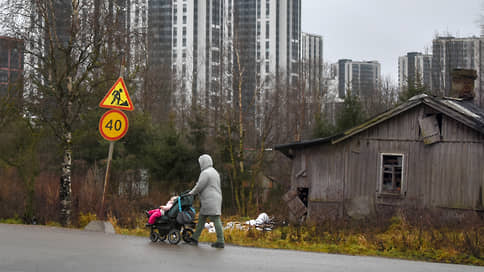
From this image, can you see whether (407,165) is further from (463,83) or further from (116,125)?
(116,125)

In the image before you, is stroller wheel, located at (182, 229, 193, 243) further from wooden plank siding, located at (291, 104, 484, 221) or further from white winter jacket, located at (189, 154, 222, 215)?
wooden plank siding, located at (291, 104, 484, 221)

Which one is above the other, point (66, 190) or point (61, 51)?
point (61, 51)

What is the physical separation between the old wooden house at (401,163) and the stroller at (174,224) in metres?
11.0

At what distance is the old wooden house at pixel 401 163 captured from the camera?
77.2ft

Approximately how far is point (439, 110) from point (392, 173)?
3503mm

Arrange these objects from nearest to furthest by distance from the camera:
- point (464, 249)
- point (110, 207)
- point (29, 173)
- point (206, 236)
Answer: point (464, 249) < point (206, 236) < point (110, 207) < point (29, 173)

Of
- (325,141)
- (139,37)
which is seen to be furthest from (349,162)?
(139,37)

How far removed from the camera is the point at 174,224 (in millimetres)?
12281

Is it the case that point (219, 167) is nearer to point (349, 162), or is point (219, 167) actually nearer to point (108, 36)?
point (349, 162)

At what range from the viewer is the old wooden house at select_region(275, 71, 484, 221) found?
77.2ft

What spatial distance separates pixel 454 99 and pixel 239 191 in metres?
18.6

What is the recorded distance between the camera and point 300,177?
27.5 metres

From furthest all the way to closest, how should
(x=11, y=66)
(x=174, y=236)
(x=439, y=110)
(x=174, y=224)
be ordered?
1. (x=11, y=66)
2. (x=439, y=110)
3. (x=174, y=224)
4. (x=174, y=236)

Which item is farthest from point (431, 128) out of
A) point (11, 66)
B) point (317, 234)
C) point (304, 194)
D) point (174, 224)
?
point (11, 66)
